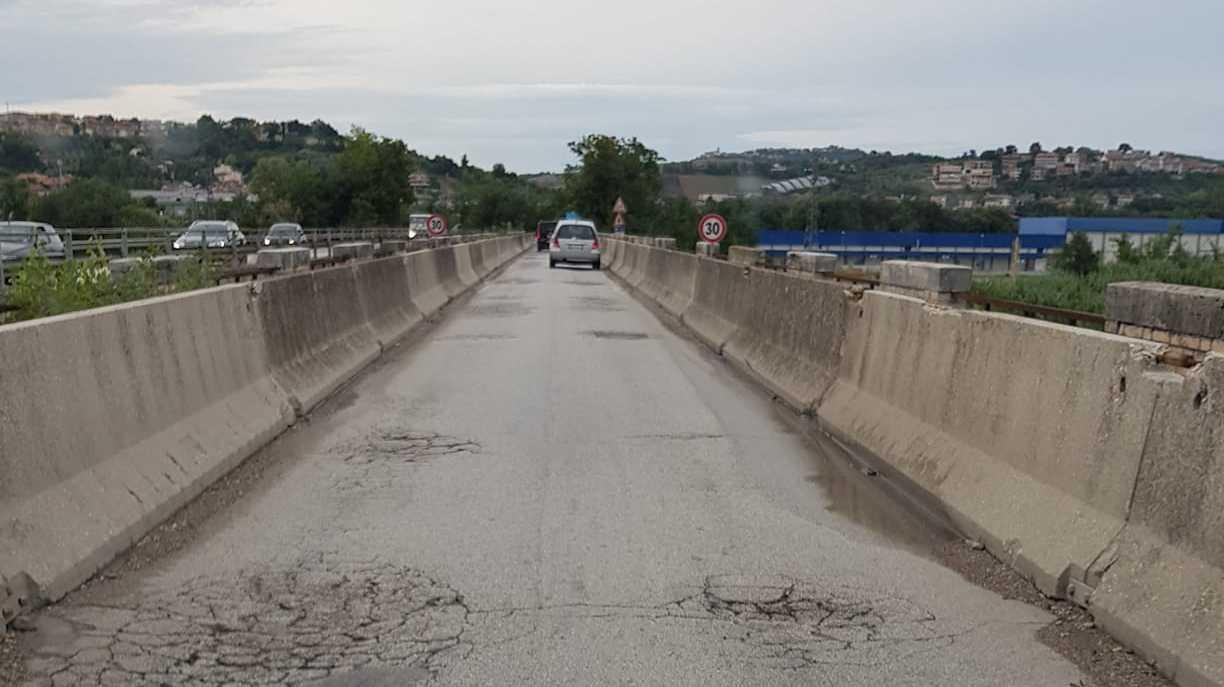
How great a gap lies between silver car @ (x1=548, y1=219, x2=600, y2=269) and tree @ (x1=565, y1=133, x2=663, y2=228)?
5593 cm

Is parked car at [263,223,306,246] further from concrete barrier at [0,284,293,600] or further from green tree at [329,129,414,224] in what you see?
green tree at [329,129,414,224]

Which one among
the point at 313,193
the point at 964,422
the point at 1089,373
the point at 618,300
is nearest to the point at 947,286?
the point at 964,422

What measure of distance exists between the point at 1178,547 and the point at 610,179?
333ft

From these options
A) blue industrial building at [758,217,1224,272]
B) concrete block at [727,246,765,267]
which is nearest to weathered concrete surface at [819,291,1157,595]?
concrete block at [727,246,765,267]

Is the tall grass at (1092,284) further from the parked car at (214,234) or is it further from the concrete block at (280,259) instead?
the parked car at (214,234)

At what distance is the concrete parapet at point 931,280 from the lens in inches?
338

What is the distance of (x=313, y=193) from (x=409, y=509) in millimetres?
102654

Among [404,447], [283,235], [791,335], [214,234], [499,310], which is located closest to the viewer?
[404,447]

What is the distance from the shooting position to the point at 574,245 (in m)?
46.4

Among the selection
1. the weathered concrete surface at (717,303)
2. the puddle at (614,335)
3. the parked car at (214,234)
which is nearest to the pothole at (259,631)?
the weathered concrete surface at (717,303)

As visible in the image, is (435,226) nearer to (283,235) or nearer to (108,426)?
(283,235)

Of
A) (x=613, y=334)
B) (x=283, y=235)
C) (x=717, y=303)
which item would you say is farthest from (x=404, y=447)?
(x=283, y=235)

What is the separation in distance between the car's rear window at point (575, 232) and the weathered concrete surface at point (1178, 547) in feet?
138

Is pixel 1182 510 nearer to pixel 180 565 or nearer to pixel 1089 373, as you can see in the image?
pixel 1089 373
